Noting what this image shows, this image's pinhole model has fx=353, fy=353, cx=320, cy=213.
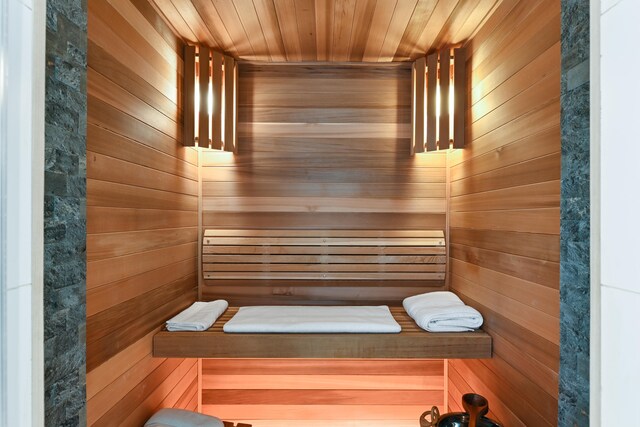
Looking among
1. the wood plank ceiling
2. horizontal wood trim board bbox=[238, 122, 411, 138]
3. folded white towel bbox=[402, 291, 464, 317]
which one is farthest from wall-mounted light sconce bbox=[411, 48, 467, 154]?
folded white towel bbox=[402, 291, 464, 317]

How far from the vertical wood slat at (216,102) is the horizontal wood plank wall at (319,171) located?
0.23 metres

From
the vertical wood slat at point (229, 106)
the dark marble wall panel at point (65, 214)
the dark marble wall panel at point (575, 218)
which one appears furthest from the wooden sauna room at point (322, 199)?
the dark marble wall panel at point (575, 218)

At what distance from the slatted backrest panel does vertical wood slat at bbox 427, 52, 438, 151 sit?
0.64 meters

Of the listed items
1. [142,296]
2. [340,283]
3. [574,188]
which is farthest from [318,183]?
[574,188]

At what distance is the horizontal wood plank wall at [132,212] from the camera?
51.4 inches

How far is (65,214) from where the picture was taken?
3.14 feet

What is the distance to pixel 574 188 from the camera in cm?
81

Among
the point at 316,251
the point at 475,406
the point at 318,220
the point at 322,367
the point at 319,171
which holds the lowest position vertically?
the point at 322,367

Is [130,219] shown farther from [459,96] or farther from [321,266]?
[459,96]
